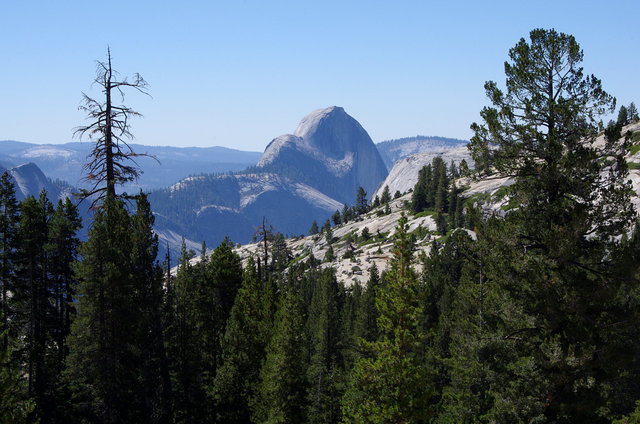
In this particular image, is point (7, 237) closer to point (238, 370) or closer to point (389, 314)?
point (238, 370)

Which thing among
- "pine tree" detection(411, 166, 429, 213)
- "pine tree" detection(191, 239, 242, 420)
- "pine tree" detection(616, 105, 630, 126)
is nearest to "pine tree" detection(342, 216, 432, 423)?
"pine tree" detection(616, 105, 630, 126)

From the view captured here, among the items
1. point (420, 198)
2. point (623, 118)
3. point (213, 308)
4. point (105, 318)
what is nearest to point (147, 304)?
point (105, 318)

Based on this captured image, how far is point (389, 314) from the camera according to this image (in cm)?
2166

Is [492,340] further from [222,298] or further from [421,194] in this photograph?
[421,194]

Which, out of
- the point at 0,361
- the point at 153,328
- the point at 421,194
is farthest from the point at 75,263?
the point at 421,194

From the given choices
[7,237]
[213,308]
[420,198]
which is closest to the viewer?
[7,237]

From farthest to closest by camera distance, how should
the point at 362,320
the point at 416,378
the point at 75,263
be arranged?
the point at 362,320 < the point at 75,263 < the point at 416,378

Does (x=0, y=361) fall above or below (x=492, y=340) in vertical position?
below

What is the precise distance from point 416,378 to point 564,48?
13719mm

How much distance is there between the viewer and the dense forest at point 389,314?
15.9m

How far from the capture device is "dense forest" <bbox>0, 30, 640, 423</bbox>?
1593cm

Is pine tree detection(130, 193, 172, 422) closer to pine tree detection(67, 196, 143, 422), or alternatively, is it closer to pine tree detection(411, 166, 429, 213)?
pine tree detection(67, 196, 143, 422)

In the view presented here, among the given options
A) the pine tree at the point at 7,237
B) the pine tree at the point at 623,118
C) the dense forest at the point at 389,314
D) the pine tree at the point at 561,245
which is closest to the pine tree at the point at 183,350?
the dense forest at the point at 389,314

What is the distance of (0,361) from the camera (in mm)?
18422
